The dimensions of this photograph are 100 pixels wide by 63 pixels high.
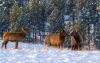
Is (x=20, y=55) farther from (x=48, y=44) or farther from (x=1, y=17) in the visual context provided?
(x=1, y=17)

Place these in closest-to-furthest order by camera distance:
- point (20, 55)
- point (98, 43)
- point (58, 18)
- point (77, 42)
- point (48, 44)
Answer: point (20, 55) → point (77, 42) → point (48, 44) → point (98, 43) → point (58, 18)

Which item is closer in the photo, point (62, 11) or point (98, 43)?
point (98, 43)

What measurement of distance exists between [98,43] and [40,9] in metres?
16.6

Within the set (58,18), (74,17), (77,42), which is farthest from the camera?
(74,17)

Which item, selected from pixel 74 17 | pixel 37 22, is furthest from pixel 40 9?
pixel 74 17

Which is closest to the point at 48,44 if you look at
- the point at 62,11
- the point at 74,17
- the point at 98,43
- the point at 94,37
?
the point at 98,43

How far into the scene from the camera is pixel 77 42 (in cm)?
2100

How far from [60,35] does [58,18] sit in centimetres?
5346

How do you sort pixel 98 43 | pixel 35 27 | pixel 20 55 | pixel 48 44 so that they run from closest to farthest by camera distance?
1. pixel 20 55
2. pixel 48 44
3. pixel 98 43
4. pixel 35 27

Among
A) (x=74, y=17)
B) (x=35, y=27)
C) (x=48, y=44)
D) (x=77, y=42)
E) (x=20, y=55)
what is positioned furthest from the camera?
(x=74, y=17)

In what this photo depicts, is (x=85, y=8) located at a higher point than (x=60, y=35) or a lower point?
higher

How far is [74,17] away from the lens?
9138 centimetres

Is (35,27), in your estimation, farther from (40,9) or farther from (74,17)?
(74,17)

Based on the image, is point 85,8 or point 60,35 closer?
point 60,35
